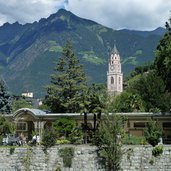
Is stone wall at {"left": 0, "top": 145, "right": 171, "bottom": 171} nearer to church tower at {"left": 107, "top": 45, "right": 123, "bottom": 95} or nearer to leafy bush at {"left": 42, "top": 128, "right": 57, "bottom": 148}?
leafy bush at {"left": 42, "top": 128, "right": 57, "bottom": 148}

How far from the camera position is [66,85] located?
6994 centimetres

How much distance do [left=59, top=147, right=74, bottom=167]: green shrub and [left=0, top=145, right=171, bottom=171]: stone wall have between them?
0.28m

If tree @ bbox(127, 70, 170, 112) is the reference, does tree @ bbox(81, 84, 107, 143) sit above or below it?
below

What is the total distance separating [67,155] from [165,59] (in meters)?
18.7

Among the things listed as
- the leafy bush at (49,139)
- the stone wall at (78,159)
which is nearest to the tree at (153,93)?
the stone wall at (78,159)

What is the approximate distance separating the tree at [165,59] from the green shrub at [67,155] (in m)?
17.1

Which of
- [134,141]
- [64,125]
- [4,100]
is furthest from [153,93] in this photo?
[134,141]

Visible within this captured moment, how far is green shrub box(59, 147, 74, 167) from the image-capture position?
3547 centimetres

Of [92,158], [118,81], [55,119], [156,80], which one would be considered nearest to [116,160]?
[92,158]

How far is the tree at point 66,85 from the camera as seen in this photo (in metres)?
67.5

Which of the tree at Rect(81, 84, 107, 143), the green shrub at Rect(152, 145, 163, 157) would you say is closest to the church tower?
the tree at Rect(81, 84, 107, 143)

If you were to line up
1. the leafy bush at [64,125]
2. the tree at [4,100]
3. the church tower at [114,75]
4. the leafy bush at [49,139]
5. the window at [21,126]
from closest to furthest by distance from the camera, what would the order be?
the leafy bush at [49,139] < the leafy bush at [64,125] < the window at [21,126] < the tree at [4,100] < the church tower at [114,75]

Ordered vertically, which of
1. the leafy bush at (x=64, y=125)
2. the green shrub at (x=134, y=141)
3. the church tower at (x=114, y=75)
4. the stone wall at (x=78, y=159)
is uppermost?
the church tower at (x=114, y=75)

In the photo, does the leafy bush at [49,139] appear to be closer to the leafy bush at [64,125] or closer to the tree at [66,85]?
the leafy bush at [64,125]
